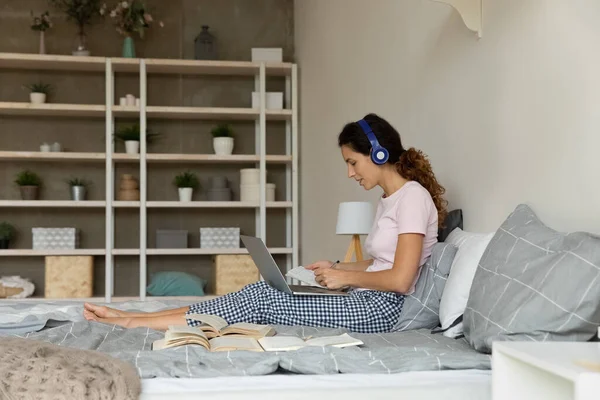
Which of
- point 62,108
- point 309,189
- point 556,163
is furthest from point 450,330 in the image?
point 62,108

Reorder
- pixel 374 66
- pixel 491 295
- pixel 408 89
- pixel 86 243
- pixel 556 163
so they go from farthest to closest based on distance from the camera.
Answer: pixel 86 243 < pixel 374 66 < pixel 408 89 < pixel 556 163 < pixel 491 295

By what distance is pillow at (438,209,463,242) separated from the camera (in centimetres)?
289

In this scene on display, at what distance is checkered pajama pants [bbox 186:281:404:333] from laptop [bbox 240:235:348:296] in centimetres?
4

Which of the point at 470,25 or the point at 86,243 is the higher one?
the point at 470,25

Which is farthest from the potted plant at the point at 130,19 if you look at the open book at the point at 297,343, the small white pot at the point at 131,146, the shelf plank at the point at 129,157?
the open book at the point at 297,343

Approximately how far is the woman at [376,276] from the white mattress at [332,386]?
0.73 metres

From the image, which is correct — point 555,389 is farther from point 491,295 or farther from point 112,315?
point 112,315

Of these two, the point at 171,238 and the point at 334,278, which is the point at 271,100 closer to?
the point at 171,238

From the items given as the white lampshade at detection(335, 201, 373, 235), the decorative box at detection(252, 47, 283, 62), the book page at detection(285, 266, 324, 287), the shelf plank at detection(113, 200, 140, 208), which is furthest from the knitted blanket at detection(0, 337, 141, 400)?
the decorative box at detection(252, 47, 283, 62)

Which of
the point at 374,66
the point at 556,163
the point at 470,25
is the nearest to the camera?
the point at 556,163

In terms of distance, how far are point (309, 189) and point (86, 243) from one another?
1.82m

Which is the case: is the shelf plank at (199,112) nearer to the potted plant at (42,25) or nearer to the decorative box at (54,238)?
the potted plant at (42,25)

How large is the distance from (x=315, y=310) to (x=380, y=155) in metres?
0.62

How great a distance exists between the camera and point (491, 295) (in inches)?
76.2
